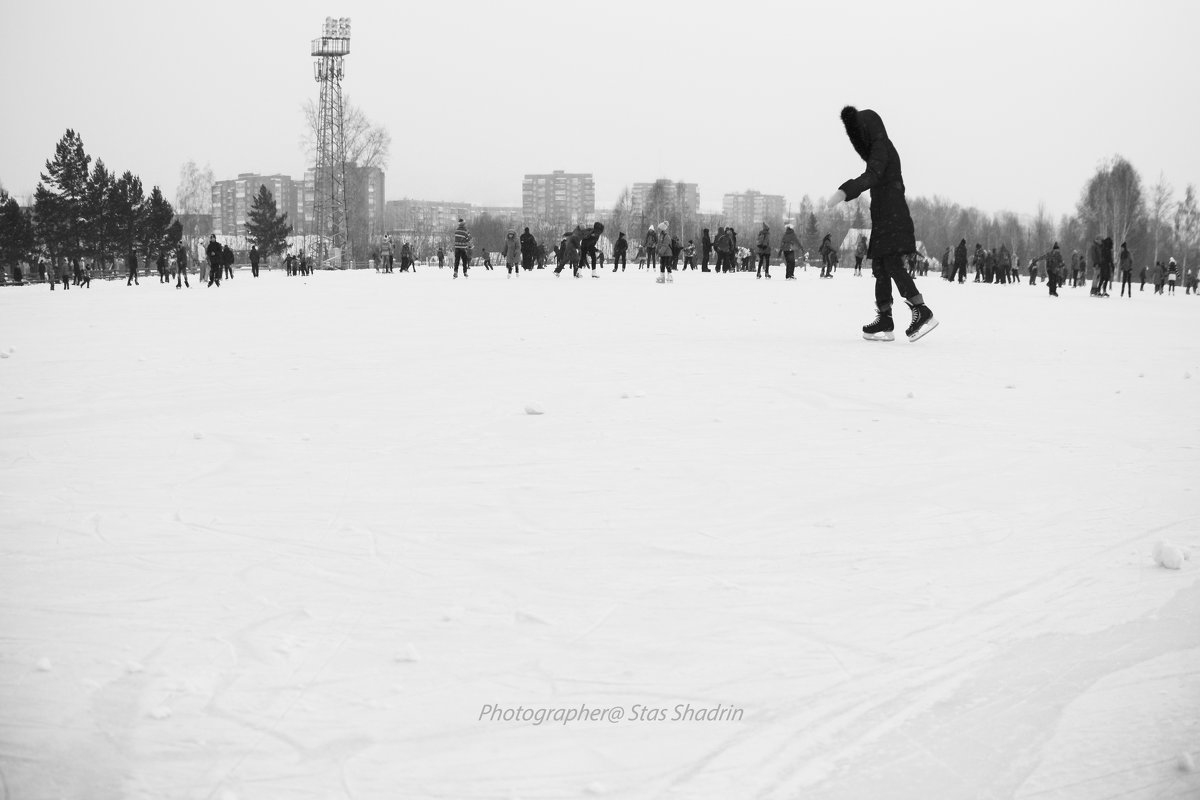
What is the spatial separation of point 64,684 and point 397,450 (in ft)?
7.05

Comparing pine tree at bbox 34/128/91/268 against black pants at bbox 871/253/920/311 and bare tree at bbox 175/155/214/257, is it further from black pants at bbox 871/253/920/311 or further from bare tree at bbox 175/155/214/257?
black pants at bbox 871/253/920/311

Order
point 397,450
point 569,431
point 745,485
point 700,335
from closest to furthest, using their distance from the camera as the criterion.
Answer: point 745,485, point 397,450, point 569,431, point 700,335

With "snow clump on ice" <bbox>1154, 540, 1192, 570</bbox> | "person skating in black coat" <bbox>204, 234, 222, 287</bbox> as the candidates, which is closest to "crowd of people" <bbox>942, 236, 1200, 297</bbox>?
"person skating in black coat" <bbox>204, 234, 222, 287</bbox>

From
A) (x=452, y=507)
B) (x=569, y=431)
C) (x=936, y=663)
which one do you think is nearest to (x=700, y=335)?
(x=569, y=431)

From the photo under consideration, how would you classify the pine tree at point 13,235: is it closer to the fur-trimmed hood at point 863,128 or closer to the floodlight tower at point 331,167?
the floodlight tower at point 331,167

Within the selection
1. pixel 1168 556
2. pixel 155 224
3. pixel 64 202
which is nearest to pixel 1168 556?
pixel 1168 556

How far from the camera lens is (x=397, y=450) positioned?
4.15m

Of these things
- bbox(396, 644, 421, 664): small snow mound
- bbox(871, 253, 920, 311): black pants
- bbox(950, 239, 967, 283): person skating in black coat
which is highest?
bbox(950, 239, 967, 283): person skating in black coat

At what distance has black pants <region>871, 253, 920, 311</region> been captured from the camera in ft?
26.3

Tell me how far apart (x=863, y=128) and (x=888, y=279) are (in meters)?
1.27

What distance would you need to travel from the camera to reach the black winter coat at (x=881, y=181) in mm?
8055

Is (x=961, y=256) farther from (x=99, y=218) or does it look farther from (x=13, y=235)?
(x=13, y=235)

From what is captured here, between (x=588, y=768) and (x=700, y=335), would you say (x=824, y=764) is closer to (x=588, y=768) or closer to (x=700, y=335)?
(x=588, y=768)

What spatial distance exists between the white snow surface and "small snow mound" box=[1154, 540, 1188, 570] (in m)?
0.07
